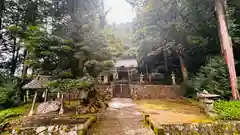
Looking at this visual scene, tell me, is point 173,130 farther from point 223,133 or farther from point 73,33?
point 73,33

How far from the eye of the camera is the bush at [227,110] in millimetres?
4668

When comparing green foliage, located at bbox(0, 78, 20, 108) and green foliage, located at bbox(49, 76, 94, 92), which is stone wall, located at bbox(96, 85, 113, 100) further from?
green foliage, located at bbox(0, 78, 20, 108)

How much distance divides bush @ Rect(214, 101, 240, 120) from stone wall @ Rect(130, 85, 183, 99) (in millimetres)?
5397

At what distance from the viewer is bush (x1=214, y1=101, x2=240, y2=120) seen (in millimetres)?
4668

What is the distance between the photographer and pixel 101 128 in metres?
4.29

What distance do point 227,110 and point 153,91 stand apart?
621 cm

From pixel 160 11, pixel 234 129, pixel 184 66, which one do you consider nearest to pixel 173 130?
pixel 234 129

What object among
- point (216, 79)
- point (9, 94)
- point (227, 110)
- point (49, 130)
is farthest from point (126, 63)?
point (49, 130)

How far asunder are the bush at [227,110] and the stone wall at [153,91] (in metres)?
5.40

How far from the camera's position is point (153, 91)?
35.9 ft

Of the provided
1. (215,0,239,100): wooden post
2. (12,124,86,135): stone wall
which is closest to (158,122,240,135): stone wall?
(215,0,239,100): wooden post

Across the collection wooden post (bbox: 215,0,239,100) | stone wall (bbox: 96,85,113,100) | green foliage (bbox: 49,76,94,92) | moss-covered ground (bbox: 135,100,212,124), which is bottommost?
moss-covered ground (bbox: 135,100,212,124)

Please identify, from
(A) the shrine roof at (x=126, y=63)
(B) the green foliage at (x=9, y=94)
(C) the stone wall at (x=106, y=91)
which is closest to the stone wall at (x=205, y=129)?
(C) the stone wall at (x=106, y=91)

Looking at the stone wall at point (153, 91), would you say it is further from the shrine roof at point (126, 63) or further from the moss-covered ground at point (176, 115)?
the shrine roof at point (126, 63)
